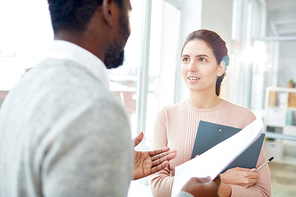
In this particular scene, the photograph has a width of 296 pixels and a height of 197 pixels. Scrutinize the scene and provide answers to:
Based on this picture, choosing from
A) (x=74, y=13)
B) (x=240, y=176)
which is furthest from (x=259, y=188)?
(x=74, y=13)

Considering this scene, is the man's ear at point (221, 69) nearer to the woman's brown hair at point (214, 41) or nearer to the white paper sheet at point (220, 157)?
the woman's brown hair at point (214, 41)

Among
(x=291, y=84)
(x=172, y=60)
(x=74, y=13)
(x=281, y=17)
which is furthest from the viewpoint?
(x=281, y=17)

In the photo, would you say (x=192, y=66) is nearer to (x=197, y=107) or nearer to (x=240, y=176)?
(x=197, y=107)

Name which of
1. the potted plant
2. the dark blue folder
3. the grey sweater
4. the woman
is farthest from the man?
the potted plant

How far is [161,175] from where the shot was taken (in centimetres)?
110

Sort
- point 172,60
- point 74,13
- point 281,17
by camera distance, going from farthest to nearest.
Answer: point 281,17 < point 172,60 < point 74,13

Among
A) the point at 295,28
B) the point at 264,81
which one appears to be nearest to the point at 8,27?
the point at 264,81

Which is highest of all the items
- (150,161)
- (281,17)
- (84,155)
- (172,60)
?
(281,17)

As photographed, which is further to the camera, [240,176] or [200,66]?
[200,66]

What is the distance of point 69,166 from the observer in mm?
388

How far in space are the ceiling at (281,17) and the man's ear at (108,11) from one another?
483 centimetres

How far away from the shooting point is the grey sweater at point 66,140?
391 mm

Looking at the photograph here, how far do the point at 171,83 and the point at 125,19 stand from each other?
93.0 inches

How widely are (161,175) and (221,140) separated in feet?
1.06
